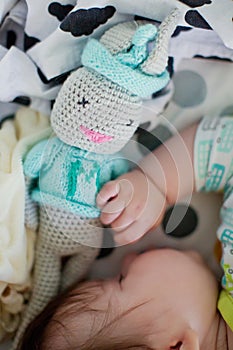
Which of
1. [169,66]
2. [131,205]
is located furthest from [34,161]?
[169,66]

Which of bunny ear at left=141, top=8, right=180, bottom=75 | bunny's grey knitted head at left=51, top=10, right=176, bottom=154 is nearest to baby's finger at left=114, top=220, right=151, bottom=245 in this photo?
bunny's grey knitted head at left=51, top=10, right=176, bottom=154

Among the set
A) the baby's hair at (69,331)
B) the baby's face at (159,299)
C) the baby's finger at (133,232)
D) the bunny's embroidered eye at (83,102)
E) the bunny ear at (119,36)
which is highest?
the bunny ear at (119,36)

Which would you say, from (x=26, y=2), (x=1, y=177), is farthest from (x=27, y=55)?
(x=1, y=177)

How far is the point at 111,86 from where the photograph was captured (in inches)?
33.3

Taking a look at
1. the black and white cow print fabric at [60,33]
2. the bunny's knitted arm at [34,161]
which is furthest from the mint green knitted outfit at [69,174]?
the black and white cow print fabric at [60,33]

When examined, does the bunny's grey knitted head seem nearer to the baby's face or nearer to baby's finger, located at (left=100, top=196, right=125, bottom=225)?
baby's finger, located at (left=100, top=196, right=125, bottom=225)

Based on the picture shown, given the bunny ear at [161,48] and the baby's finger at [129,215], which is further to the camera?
the baby's finger at [129,215]

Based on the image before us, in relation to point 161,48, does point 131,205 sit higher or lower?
lower

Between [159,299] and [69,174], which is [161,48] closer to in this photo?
[69,174]

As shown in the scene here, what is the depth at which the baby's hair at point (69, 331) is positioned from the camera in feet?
2.83

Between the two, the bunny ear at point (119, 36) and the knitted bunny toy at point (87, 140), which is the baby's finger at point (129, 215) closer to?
the knitted bunny toy at point (87, 140)

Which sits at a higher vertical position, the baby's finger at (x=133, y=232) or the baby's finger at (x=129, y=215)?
the baby's finger at (x=129, y=215)

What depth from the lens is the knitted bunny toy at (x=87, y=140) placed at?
0.84 meters

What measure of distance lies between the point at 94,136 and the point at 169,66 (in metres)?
0.19
